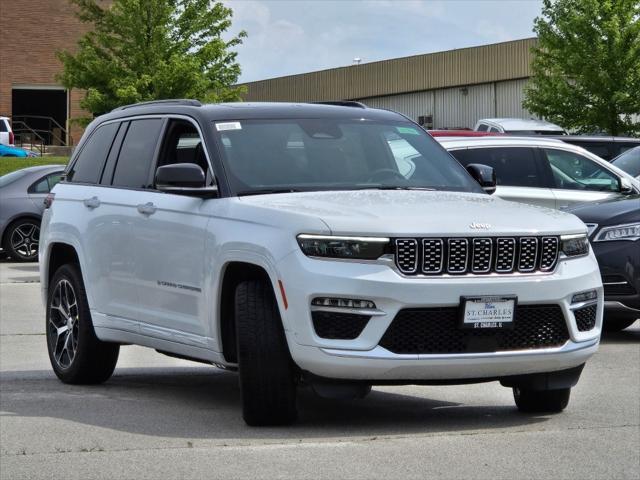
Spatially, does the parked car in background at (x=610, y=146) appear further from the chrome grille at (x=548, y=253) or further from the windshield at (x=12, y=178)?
the chrome grille at (x=548, y=253)

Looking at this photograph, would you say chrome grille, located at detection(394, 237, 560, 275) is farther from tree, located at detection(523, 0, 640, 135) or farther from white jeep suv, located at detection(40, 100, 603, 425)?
tree, located at detection(523, 0, 640, 135)

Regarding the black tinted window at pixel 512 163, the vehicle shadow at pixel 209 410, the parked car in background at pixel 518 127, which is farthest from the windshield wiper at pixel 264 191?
the parked car in background at pixel 518 127

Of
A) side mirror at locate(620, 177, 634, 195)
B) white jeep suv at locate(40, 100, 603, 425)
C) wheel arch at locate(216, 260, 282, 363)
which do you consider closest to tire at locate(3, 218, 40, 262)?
side mirror at locate(620, 177, 634, 195)

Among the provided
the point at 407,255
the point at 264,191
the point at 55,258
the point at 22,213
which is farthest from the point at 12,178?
the point at 407,255

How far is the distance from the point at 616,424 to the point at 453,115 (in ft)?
170

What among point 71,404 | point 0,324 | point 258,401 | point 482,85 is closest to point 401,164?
point 258,401

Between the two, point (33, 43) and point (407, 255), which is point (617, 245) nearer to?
point (407, 255)

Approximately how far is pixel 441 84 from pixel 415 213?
52313mm

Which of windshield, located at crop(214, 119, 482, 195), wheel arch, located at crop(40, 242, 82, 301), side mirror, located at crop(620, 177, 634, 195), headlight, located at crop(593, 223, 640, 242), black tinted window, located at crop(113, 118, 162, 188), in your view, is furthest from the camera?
side mirror, located at crop(620, 177, 634, 195)

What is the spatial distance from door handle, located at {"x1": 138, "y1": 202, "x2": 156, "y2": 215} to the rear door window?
7.28 m

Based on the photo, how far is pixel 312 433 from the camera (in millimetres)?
7738

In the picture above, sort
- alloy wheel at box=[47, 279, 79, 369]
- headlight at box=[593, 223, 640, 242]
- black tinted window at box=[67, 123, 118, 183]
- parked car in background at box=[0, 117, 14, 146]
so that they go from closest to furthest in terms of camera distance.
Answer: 1. alloy wheel at box=[47, 279, 79, 369]
2. black tinted window at box=[67, 123, 118, 183]
3. headlight at box=[593, 223, 640, 242]
4. parked car in background at box=[0, 117, 14, 146]

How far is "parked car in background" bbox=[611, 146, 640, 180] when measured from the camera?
18.2 meters

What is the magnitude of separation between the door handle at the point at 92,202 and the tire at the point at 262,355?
2.29 meters
